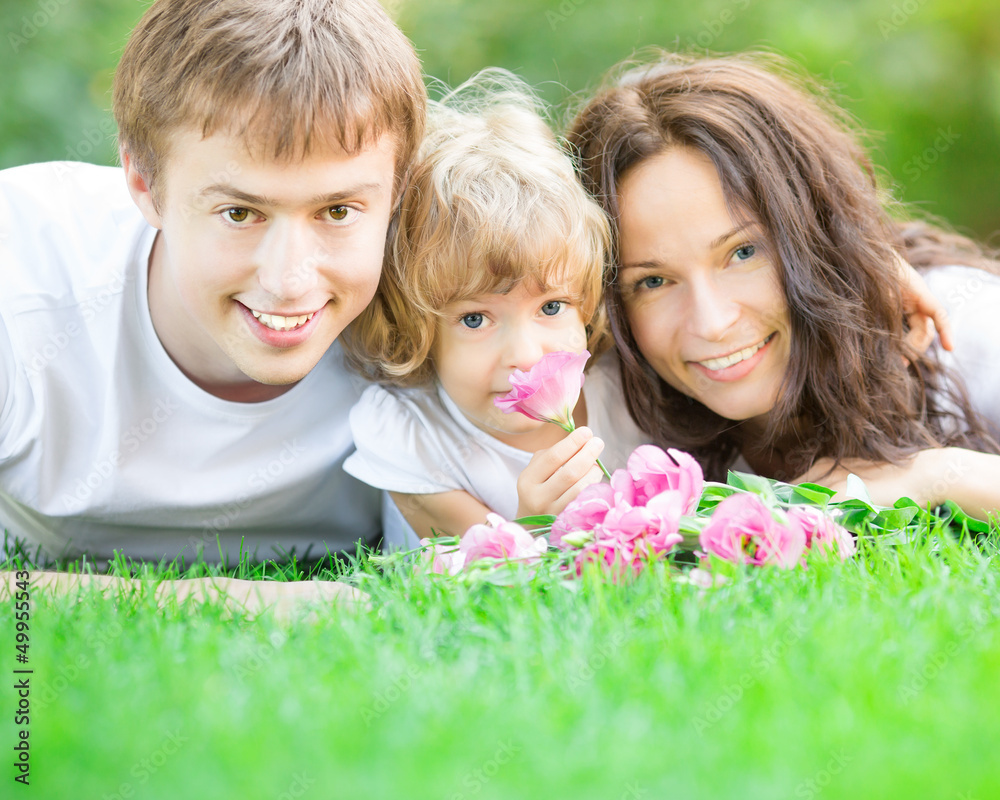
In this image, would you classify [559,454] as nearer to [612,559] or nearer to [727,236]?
[612,559]

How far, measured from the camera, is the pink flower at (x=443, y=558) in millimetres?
2027

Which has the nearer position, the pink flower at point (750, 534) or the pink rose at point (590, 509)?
the pink flower at point (750, 534)

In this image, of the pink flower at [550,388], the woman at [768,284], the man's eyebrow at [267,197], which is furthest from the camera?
the woman at [768,284]

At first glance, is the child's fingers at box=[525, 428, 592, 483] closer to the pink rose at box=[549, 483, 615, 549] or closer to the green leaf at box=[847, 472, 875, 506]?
the pink rose at box=[549, 483, 615, 549]

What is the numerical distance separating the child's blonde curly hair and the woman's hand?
0.94 metres

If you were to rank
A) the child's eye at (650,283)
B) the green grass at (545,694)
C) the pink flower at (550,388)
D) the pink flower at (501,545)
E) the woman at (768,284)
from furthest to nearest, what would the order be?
the child's eye at (650,283) < the woman at (768,284) < the pink flower at (550,388) < the pink flower at (501,545) < the green grass at (545,694)

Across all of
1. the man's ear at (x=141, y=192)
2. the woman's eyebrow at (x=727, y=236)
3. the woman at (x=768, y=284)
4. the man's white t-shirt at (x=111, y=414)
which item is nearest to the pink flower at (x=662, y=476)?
the woman at (x=768, y=284)

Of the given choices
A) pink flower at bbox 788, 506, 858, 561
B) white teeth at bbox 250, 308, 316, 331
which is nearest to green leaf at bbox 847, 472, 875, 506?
pink flower at bbox 788, 506, 858, 561

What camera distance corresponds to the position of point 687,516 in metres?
2.02

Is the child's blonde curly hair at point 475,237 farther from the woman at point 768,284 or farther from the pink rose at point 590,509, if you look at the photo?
the pink rose at point 590,509

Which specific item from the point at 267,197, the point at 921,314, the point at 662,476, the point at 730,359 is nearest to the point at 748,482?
the point at 662,476

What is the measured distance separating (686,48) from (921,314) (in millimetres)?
3729

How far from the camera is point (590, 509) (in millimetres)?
1997

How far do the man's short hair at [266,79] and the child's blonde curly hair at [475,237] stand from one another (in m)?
0.19
